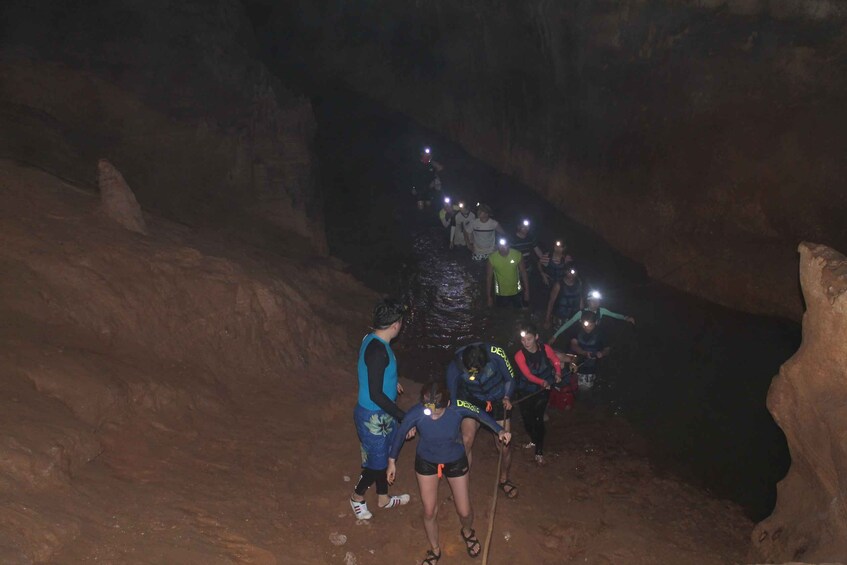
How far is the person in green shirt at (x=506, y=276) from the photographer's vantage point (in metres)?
10.3

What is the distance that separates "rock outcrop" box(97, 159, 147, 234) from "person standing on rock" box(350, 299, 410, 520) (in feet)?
14.8

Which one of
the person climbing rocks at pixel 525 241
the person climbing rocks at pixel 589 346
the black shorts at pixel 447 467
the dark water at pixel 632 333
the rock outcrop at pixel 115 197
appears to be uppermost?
the rock outcrop at pixel 115 197

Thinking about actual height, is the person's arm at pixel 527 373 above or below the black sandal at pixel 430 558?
above

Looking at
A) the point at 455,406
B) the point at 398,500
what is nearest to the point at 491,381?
the point at 455,406

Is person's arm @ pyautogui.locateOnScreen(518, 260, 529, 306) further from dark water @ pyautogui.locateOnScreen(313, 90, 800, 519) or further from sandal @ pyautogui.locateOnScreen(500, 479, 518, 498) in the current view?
sandal @ pyautogui.locateOnScreen(500, 479, 518, 498)

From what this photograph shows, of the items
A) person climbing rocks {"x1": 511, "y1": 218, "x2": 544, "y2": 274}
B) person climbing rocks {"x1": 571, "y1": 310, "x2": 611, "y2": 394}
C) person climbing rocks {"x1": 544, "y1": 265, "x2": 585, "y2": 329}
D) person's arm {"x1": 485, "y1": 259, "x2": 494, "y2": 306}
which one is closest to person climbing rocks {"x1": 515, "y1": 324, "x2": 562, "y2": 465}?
person climbing rocks {"x1": 571, "y1": 310, "x2": 611, "y2": 394}

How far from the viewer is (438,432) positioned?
511 centimetres

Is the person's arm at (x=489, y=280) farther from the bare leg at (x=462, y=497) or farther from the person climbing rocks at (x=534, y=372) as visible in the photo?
the bare leg at (x=462, y=497)

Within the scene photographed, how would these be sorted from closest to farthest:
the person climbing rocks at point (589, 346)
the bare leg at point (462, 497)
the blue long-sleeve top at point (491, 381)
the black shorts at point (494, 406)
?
1. the bare leg at point (462, 497)
2. the blue long-sleeve top at point (491, 381)
3. the black shorts at point (494, 406)
4. the person climbing rocks at point (589, 346)

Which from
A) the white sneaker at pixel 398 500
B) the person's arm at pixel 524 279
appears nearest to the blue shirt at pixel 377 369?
the white sneaker at pixel 398 500

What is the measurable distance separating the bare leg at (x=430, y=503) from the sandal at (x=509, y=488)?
53.9 inches

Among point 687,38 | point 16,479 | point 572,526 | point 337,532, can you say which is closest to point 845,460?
point 572,526

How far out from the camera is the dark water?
782cm

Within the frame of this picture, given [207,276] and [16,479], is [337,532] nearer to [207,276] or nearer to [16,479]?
[16,479]
